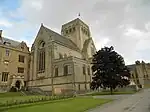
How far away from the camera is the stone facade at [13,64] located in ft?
150

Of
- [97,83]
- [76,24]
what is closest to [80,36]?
[76,24]

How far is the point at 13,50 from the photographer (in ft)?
164

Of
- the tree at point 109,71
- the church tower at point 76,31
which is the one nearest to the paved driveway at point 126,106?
the tree at point 109,71

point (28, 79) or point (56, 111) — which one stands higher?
point (28, 79)

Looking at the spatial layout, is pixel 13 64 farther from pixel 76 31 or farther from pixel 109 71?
pixel 76 31

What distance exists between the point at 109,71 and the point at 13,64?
30.5 m

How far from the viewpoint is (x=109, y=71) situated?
125 feet

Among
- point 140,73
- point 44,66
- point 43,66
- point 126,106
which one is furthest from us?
point 140,73

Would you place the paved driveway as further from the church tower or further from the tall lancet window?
the church tower

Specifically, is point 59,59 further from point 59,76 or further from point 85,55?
Result: point 85,55

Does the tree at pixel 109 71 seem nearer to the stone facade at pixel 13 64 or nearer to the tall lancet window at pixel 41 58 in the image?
the tall lancet window at pixel 41 58

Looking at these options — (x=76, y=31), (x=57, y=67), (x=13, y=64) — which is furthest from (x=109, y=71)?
(x=76, y=31)

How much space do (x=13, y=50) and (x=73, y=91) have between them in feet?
79.6

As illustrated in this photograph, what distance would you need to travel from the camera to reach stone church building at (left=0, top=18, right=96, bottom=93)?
147 ft
